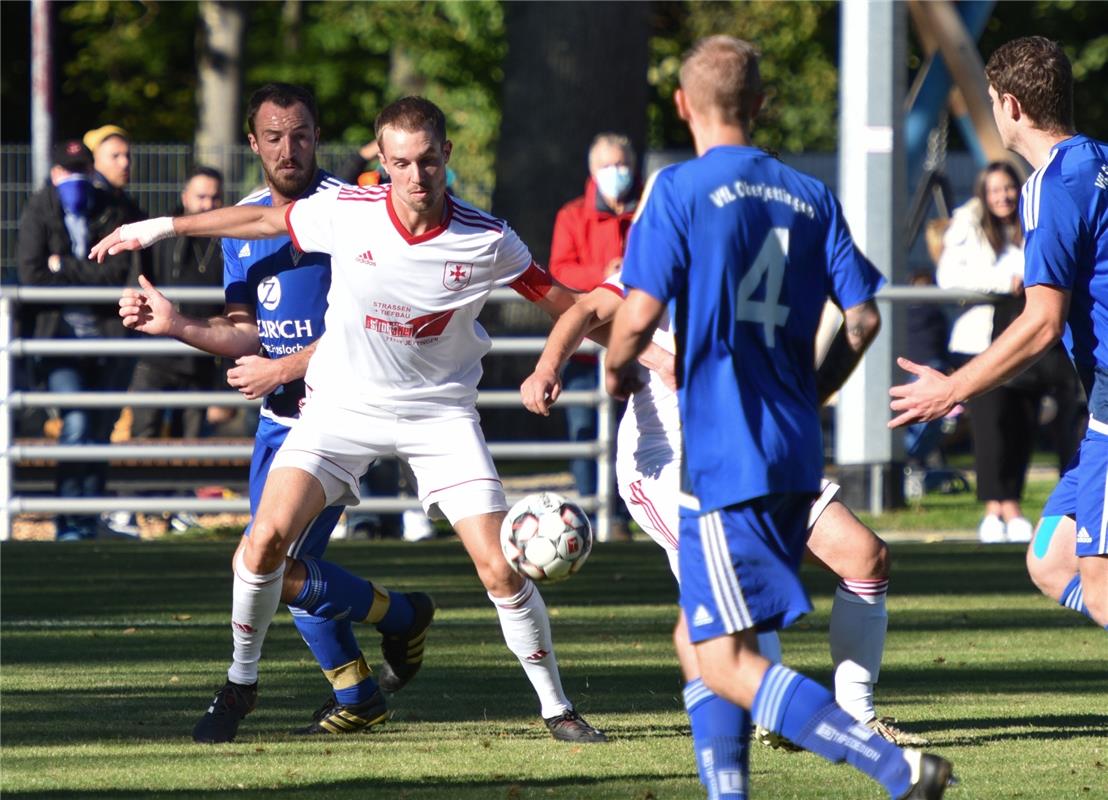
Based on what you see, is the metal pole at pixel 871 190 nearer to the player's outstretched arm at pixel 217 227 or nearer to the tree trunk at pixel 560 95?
the tree trunk at pixel 560 95

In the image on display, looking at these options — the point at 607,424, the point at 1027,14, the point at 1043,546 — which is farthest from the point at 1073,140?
the point at 1027,14

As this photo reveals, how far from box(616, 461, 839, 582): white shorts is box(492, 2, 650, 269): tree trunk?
10755mm

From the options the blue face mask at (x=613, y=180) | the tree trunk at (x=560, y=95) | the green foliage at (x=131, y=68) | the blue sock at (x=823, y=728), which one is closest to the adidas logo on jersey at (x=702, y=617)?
the blue sock at (x=823, y=728)

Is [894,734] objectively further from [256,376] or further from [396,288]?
[256,376]

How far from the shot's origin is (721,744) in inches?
199

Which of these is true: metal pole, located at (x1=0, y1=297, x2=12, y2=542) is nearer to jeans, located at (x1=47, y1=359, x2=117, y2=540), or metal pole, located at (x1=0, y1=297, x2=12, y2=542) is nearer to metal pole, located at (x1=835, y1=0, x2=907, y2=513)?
jeans, located at (x1=47, y1=359, x2=117, y2=540)

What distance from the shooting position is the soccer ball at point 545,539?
654 centimetres

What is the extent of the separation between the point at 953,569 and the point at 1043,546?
5.29m

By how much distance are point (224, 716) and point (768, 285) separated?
2.89 m

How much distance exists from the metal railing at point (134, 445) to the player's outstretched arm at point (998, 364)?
7351 mm

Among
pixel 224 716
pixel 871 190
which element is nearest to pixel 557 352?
pixel 224 716

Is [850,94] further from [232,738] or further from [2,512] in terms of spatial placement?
[232,738]

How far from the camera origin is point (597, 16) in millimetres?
17562

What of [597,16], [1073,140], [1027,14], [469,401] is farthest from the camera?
[1027,14]
